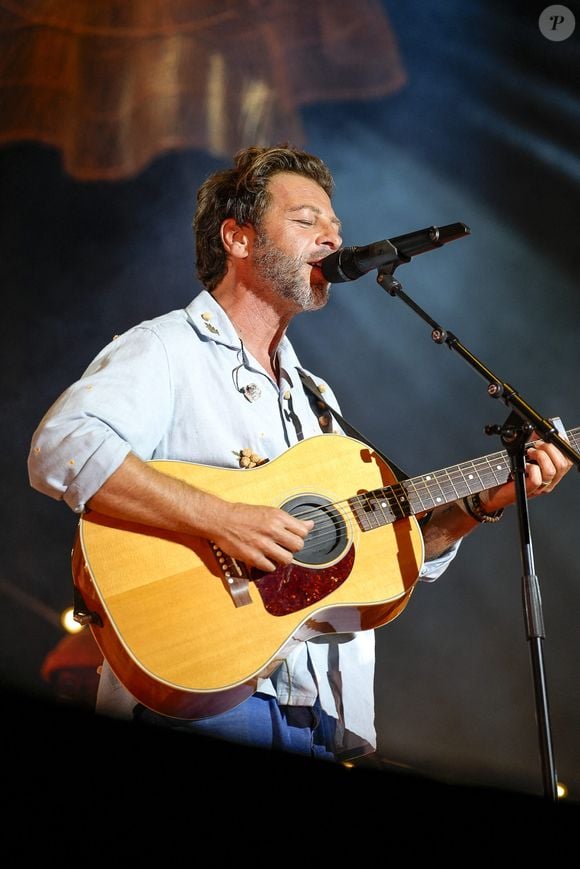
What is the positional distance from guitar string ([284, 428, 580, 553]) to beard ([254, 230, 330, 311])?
0.82 meters

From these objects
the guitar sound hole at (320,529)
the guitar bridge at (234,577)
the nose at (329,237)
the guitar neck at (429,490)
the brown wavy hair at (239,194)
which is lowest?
the guitar bridge at (234,577)

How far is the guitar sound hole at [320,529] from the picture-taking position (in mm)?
2379

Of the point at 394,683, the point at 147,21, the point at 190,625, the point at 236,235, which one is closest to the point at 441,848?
the point at 190,625

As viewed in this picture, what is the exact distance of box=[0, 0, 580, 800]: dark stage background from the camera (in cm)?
415

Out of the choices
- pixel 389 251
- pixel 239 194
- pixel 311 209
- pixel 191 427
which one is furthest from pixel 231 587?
pixel 239 194

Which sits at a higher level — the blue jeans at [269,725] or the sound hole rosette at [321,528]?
the sound hole rosette at [321,528]

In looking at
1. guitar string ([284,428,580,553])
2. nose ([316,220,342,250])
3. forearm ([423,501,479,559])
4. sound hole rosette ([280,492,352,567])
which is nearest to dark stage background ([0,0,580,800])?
nose ([316,220,342,250])

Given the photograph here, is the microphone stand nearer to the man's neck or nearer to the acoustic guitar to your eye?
the acoustic guitar

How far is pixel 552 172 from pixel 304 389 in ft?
8.44

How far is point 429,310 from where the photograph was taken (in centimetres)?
477

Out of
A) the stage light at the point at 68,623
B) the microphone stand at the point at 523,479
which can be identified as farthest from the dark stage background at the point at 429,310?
the microphone stand at the point at 523,479

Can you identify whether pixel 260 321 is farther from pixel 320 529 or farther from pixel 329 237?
pixel 320 529

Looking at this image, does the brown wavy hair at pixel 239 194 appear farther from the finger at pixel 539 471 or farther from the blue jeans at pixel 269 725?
the blue jeans at pixel 269 725

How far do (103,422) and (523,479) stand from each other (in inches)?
45.3
